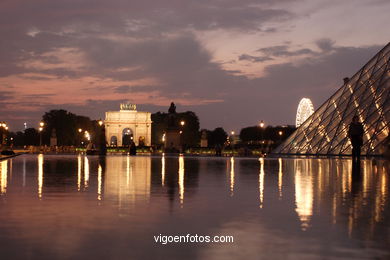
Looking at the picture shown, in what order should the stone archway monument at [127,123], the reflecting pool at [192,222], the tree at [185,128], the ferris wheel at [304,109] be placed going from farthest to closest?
the stone archway monument at [127,123] < the tree at [185,128] < the ferris wheel at [304,109] < the reflecting pool at [192,222]

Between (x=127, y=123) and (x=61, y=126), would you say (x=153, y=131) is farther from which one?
(x=61, y=126)

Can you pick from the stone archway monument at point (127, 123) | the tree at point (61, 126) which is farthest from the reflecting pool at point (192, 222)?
the stone archway monument at point (127, 123)

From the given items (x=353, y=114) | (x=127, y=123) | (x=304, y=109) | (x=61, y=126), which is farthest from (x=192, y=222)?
(x=127, y=123)

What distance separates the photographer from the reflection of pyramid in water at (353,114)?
3806 centimetres

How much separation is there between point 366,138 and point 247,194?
2934 cm

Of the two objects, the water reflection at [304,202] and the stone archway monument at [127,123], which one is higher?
the stone archway monument at [127,123]

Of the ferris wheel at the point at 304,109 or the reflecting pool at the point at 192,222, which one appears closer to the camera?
the reflecting pool at the point at 192,222

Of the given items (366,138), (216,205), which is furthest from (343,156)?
(216,205)

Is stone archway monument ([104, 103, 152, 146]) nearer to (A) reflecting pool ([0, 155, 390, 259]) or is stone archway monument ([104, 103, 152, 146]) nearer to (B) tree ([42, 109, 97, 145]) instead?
(B) tree ([42, 109, 97, 145])

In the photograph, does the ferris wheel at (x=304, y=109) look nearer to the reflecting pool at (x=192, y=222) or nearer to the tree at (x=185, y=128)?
the tree at (x=185, y=128)

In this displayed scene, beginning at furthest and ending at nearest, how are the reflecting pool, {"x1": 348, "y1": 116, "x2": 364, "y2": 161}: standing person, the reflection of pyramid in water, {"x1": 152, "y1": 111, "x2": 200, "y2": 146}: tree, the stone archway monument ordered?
the stone archway monument, {"x1": 152, "y1": 111, "x2": 200, "y2": 146}: tree, the reflection of pyramid in water, {"x1": 348, "y1": 116, "x2": 364, "y2": 161}: standing person, the reflecting pool

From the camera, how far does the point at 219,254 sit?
511 centimetres

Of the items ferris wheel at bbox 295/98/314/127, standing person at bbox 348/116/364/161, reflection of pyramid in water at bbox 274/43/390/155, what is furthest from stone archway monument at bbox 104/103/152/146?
standing person at bbox 348/116/364/161

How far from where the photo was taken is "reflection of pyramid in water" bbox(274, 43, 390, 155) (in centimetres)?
3806
